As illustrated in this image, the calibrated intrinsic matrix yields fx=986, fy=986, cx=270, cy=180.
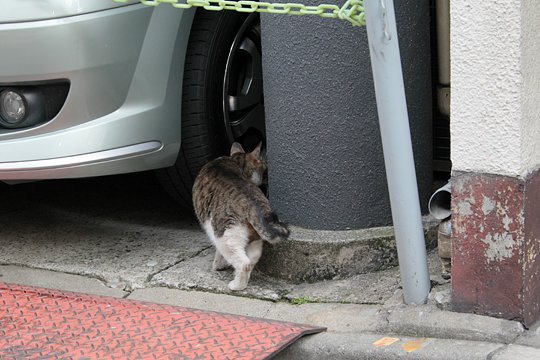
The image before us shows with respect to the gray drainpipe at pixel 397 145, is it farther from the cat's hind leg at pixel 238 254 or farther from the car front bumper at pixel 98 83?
the car front bumper at pixel 98 83

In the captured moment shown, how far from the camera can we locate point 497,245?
3.44m

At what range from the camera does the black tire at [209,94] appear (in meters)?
4.66

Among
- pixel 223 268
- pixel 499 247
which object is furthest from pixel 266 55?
pixel 499 247

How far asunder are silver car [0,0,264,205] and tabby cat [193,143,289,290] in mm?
313

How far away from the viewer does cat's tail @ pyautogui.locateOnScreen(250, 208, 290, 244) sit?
4125 mm

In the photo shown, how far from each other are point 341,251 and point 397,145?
0.78 metres

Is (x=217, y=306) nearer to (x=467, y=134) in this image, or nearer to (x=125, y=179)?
(x=467, y=134)

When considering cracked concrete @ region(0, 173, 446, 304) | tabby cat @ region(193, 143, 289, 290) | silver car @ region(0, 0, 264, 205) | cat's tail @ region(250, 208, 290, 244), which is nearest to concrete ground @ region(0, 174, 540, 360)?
cracked concrete @ region(0, 173, 446, 304)

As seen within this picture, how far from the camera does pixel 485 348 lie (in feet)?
11.2

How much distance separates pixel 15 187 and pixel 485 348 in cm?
346

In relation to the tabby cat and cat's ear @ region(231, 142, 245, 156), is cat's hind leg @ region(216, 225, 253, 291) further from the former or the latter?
cat's ear @ region(231, 142, 245, 156)

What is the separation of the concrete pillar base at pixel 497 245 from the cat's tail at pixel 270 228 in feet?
2.76

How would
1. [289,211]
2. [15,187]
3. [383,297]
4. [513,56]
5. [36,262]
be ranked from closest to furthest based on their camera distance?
[513,56], [383,297], [289,211], [36,262], [15,187]

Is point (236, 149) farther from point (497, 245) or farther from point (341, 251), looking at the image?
point (497, 245)
